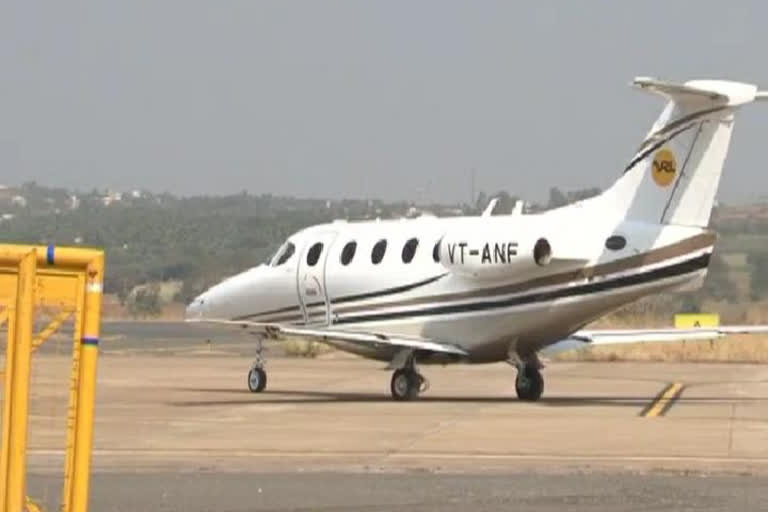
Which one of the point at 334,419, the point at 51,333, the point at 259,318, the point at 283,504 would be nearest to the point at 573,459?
the point at 283,504

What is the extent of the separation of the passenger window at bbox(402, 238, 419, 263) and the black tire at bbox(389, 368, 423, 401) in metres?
1.89

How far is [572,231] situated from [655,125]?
1.96 meters

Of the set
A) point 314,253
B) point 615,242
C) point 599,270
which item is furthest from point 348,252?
point 615,242

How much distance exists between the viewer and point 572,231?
85.7ft

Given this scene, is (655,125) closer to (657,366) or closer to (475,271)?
(475,271)

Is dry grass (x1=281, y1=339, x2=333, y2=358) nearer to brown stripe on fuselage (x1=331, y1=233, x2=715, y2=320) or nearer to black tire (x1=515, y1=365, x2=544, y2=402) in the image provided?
black tire (x1=515, y1=365, x2=544, y2=402)

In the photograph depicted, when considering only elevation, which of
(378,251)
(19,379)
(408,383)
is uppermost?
(378,251)

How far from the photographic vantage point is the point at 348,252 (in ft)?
97.6

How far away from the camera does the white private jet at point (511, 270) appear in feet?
83.7

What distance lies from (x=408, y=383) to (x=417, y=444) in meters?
8.17

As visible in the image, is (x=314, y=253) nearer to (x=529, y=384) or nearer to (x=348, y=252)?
(x=348, y=252)

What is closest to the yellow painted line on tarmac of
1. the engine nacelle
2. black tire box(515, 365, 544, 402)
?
black tire box(515, 365, 544, 402)

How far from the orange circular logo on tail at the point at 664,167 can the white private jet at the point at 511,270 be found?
0.06ft

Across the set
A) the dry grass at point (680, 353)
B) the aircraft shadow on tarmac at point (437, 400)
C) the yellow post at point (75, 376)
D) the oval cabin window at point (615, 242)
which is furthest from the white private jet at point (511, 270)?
the yellow post at point (75, 376)
